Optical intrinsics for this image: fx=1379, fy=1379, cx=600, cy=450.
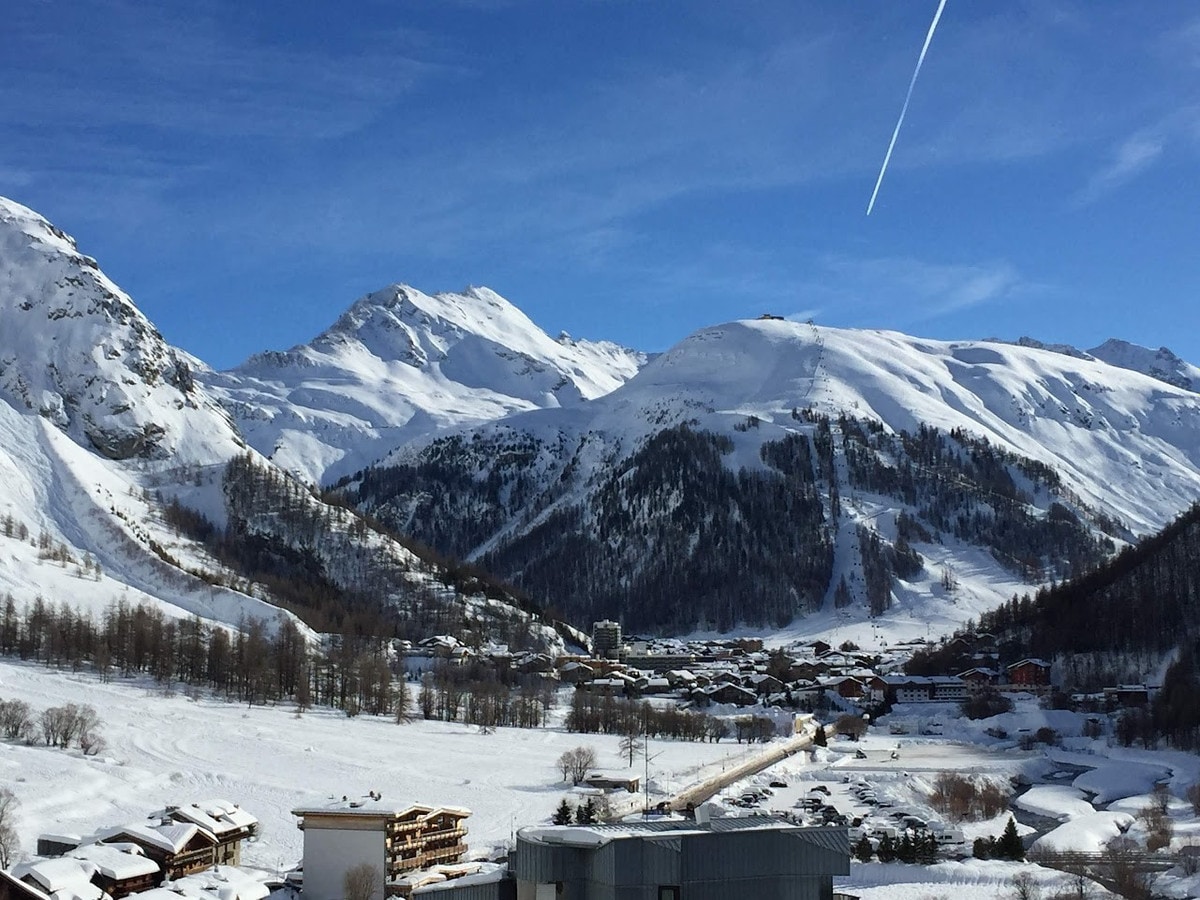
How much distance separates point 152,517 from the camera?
512 ft

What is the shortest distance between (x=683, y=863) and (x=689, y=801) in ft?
133

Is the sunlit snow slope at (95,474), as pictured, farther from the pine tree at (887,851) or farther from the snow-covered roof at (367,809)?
the pine tree at (887,851)

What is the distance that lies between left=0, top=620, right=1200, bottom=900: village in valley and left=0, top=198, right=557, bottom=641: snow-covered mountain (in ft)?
70.4

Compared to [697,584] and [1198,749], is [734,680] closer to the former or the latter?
[1198,749]

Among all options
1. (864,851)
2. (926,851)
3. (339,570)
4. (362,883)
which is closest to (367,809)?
(362,883)


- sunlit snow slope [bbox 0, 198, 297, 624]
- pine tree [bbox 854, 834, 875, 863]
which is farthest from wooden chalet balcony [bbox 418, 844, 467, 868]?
sunlit snow slope [bbox 0, 198, 297, 624]

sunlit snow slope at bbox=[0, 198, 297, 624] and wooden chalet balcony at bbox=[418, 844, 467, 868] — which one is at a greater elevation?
sunlit snow slope at bbox=[0, 198, 297, 624]

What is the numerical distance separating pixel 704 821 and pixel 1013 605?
125m

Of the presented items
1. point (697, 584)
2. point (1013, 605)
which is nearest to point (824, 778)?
point (1013, 605)

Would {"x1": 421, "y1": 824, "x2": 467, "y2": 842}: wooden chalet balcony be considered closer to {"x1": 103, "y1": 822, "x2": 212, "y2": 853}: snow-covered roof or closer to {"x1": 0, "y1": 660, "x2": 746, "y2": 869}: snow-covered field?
{"x1": 0, "y1": 660, "x2": 746, "y2": 869}: snow-covered field

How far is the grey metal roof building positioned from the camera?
29.5 m

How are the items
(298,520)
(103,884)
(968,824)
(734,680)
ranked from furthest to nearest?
(298,520) → (734,680) → (968,824) → (103,884)

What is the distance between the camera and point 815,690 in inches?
4985

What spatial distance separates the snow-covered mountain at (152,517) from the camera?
5098 inches
